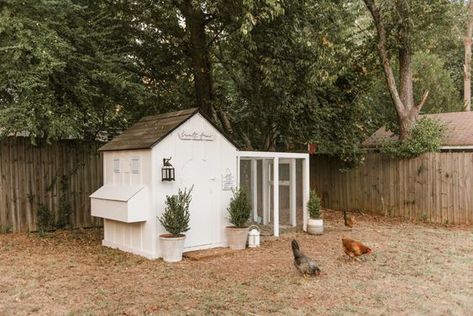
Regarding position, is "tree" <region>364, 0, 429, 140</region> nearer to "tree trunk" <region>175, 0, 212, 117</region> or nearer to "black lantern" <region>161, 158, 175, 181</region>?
"tree trunk" <region>175, 0, 212, 117</region>

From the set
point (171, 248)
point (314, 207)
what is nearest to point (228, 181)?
point (171, 248)

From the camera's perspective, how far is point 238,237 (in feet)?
26.9

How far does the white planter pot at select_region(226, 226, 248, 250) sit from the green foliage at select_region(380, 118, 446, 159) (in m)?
5.75

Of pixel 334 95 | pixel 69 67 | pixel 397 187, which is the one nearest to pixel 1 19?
pixel 69 67

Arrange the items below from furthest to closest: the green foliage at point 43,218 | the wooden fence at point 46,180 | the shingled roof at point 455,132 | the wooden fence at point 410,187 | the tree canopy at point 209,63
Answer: the shingled roof at point 455,132 < the wooden fence at point 410,187 < the green foliage at point 43,218 < the wooden fence at point 46,180 < the tree canopy at point 209,63

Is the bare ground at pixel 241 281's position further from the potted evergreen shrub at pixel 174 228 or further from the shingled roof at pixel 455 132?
the shingled roof at pixel 455 132

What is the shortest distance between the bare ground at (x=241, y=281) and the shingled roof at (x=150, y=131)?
76.6 inches

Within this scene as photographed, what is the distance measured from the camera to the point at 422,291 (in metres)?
5.57

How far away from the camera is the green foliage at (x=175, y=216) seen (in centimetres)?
725

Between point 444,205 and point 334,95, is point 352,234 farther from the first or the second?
point 334,95

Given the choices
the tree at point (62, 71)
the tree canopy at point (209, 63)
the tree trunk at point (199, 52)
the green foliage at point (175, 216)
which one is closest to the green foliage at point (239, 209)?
the green foliage at point (175, 216)

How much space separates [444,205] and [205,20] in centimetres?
752

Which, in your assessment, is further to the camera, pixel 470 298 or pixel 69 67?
pixel 69 67

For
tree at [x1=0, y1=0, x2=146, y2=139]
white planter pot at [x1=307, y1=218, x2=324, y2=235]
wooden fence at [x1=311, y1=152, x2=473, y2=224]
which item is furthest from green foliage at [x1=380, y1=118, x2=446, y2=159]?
tree at [x1=0, y1=0, x2=146, y2=139]
